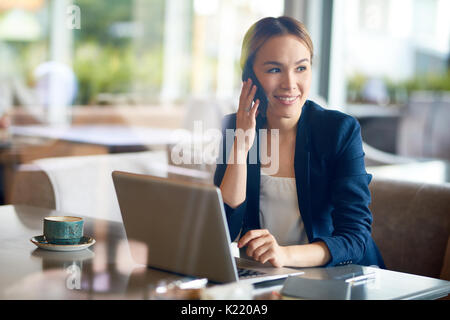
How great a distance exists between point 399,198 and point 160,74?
323 centimetres

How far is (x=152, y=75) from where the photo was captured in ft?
15.7

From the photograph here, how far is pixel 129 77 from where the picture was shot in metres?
4.57

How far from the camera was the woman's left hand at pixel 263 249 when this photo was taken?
1154 mm

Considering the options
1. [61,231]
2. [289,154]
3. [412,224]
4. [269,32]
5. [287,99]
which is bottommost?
[412,224]

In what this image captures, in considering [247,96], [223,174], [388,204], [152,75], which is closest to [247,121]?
[247,96]

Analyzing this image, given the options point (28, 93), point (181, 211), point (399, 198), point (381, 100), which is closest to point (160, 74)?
point (28, 93)

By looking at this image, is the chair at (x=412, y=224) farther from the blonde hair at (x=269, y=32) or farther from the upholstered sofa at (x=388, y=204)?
the blonde hair at (x=269, y=32)

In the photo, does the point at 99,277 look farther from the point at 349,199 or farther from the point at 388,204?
the point at 388,204

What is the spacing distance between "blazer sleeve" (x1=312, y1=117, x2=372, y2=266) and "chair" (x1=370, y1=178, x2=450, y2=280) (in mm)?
456

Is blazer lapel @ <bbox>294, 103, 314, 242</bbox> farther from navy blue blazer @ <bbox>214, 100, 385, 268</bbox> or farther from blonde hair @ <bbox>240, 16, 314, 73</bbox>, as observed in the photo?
blonde hair @ <bbox>240, 16, 314, 73</bbox>

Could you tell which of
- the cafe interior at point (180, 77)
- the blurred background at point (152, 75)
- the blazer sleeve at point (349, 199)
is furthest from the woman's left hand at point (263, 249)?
the blurred background at point (152, 75)

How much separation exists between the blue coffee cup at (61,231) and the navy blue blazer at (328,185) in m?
0.39

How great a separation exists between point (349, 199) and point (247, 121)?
0.97 ft
